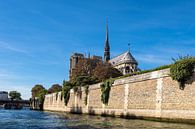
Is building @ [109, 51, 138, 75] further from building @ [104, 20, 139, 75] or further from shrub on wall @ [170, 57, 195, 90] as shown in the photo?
shrub on wall @ [170, 57, 195, 90]

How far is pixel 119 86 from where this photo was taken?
31547mm

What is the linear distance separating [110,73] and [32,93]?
7174 centimetres

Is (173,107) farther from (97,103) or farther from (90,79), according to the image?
(90,79)

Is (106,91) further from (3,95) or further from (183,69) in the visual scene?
(3,95)

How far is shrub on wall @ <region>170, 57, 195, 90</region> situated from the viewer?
20609 millimetres

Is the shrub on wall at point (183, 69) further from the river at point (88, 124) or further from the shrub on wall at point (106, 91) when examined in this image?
the shrub on wall at point (106, 91)

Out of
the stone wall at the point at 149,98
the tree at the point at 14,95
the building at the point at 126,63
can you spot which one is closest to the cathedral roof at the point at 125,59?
the building at the point at 126,63

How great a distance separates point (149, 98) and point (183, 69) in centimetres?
552

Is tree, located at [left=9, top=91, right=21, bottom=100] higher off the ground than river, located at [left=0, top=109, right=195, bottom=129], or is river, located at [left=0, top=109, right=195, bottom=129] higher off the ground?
tree, located at [left=9, top=91, right=21, bottom=100]

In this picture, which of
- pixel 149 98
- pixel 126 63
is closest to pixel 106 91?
pixel 149 98

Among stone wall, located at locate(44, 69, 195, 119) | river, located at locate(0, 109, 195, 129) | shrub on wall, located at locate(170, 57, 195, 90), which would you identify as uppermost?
shrub on wall, located at locate(170, 57, 195, 90)

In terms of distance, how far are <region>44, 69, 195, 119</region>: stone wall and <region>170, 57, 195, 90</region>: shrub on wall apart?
1.56ft

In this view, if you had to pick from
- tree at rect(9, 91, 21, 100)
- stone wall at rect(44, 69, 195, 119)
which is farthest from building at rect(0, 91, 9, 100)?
stone wall at rect(44, 69, 195, 119)

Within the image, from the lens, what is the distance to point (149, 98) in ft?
83.8
